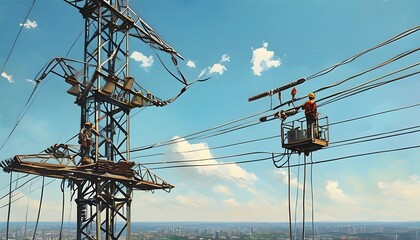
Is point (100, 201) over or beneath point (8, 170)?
beneath

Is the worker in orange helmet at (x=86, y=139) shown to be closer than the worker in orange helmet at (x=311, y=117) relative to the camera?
No

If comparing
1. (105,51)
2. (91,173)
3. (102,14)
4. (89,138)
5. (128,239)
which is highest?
(102,14)

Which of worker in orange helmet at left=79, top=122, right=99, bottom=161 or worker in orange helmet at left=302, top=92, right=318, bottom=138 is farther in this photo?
worker in orange helmet at left=79, top=122, right=99, bottom=161

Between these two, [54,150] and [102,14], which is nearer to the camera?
[54,150]

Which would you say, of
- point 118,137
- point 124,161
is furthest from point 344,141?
point 118,137

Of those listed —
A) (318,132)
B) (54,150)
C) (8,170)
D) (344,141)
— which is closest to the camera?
(318,132)

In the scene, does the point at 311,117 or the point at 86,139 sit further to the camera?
the point at 86,139

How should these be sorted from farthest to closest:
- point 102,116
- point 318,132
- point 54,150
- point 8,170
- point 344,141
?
point 102,116
point 54,150
point 8,170
point 344,141
point 318,132

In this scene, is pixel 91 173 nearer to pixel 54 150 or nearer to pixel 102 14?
pixel 54 150
